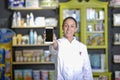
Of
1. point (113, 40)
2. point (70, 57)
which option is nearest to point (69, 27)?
point (70, 57)

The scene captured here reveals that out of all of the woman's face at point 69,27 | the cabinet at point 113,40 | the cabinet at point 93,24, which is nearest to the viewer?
the woman's face at point 69,27

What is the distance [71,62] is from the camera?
2.33 m

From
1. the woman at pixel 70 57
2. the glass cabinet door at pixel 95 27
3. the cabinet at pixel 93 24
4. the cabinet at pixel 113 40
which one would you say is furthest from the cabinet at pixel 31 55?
the woman at pixel 70 57

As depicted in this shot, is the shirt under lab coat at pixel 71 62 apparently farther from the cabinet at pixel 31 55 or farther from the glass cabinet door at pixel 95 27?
the glass cabinet door at pixel 95 27

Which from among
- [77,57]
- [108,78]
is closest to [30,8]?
[108,78]

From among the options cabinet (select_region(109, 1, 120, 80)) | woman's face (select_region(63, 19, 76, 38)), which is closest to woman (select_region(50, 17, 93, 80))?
woman's face (select_region(63, 19, 76, 38))

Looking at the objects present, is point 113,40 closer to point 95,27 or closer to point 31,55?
point 95,27

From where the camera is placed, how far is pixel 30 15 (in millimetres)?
4895

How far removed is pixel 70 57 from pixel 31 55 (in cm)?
265

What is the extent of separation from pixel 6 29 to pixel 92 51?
1691 mm

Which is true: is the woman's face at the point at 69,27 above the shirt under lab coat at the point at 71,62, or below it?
above

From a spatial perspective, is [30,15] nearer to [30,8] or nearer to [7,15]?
[30,8]

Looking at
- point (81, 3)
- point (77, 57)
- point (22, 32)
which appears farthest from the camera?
point (22, 32)

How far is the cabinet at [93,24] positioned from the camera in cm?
479
